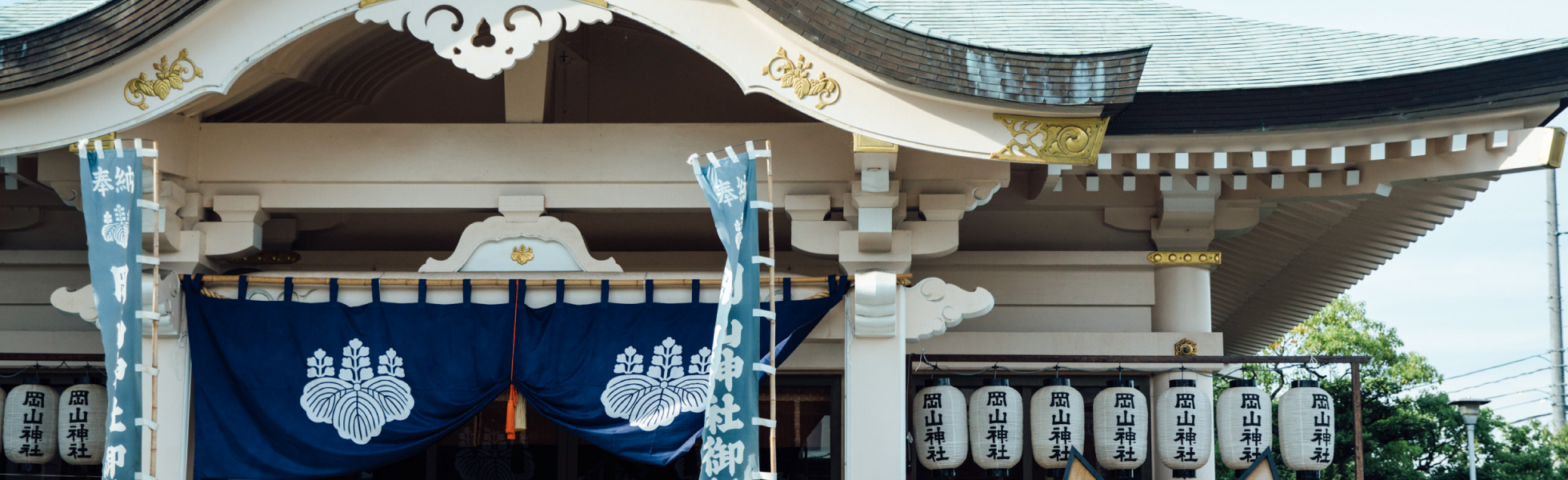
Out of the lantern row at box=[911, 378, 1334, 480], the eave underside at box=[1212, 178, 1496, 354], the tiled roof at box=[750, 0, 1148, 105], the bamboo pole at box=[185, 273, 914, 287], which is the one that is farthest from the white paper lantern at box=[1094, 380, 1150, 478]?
the tiled roof at box=[750, 0, 1148, 105]

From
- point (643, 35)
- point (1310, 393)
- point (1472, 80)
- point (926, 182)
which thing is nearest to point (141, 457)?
point (643, 35)

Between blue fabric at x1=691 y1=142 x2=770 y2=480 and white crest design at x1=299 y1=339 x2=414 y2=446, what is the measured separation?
1936mm

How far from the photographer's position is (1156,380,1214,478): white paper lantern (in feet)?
25.7

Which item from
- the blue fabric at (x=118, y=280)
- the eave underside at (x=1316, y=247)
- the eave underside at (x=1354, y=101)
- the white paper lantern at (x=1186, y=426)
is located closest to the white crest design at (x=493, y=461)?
the blue fabric at (x=118, y=280)

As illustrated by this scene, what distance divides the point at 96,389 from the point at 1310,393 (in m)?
7.43

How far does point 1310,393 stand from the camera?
7801mm

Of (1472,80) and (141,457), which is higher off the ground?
(1472,80)

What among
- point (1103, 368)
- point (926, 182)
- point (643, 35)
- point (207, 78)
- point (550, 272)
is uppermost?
point (643, 35)

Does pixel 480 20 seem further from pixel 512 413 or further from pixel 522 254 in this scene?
pixel 512 413

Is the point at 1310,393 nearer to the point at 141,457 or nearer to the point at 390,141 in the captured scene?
the point at 390,141

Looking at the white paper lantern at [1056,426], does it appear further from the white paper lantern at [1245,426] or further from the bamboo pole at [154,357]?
the bamboo pole at [154,357]

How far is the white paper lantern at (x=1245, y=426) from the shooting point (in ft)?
25.6

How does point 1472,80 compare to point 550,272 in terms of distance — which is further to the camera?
point 550,272

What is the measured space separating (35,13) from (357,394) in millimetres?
3846
